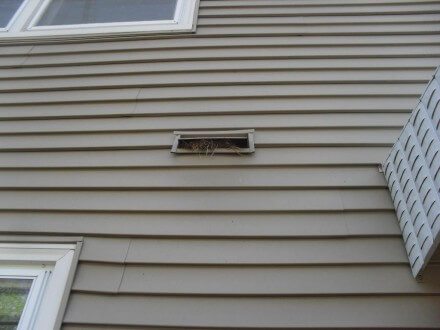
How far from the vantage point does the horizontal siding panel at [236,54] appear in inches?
92.0

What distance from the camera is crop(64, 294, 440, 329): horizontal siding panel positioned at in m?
1.39

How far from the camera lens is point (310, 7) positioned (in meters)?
2.66

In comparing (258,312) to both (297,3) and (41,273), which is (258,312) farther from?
(297,3)

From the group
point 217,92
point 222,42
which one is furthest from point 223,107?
point 222,42

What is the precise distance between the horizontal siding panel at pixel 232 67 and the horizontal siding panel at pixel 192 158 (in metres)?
0.67

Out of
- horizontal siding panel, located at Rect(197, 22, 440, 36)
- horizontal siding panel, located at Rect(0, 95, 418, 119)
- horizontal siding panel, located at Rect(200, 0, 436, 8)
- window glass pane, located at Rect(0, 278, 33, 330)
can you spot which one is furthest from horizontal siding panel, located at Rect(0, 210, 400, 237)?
horizontal siding panel, located at Rect(200, 0, 436, 8)

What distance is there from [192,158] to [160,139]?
0.24 metres

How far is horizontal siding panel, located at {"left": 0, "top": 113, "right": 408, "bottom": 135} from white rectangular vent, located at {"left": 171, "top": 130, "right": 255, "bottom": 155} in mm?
71

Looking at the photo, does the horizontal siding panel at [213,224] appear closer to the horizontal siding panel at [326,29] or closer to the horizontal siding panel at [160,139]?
the horizontal siding panel at [160,139]

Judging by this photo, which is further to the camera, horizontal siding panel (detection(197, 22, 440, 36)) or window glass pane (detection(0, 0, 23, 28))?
window glass pane (detection(0, 0, 23, 28))

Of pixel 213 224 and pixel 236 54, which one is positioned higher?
pixel 236 54

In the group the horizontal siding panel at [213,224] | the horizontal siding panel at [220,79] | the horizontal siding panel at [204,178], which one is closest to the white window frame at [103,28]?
the horizontal siding panel at [220,79]

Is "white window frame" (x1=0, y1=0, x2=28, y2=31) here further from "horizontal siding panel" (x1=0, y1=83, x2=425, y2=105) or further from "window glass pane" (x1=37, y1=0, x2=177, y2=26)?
"horizontal siding panel" (x1=0, y1=83, x2=425, y2=105)

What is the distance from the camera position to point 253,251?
1595 mm
